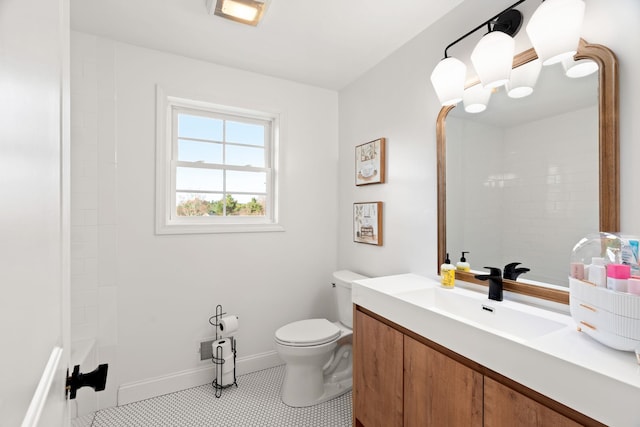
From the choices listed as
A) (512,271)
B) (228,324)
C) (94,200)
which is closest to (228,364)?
(228,324)

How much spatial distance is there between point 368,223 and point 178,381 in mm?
1842

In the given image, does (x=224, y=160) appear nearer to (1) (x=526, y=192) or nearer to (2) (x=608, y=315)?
(1) (x=526, y=192)

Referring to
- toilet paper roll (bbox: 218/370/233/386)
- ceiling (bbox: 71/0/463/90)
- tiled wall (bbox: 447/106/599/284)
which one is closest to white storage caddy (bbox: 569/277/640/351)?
tiled wall (bbox: 447/106/599/284)

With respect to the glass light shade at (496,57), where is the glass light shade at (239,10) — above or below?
above

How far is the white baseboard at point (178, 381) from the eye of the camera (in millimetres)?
2107

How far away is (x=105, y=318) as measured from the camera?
6.72 ft

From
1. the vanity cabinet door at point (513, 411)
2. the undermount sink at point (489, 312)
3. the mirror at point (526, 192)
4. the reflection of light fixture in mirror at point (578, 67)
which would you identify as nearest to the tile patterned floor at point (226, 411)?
the undermount sink at point (489, 312)

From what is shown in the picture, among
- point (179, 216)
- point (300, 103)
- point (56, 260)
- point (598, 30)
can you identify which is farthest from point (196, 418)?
point (598, 30)

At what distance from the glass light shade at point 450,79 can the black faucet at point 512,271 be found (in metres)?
0.88

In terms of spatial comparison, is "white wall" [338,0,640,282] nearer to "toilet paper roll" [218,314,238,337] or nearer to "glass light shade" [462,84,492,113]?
"glass light shade" [462,84,492,113]

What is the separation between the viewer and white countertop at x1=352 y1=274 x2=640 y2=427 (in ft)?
2.53

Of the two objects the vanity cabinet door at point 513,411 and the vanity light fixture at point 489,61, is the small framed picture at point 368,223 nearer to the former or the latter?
the vanity light fixture at point 489,61

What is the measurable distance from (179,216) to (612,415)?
2.49 metres

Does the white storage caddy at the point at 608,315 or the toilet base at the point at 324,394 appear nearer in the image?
the white storage caddy at the point at 608,315
